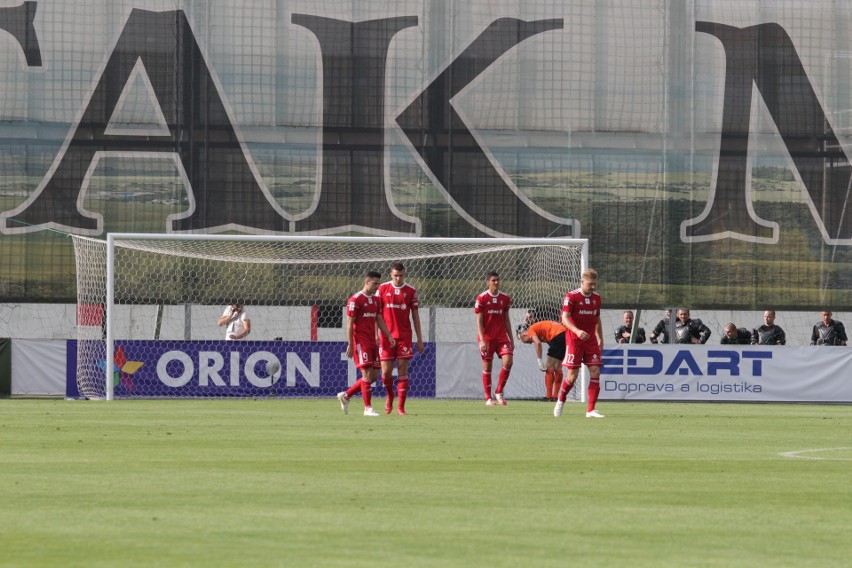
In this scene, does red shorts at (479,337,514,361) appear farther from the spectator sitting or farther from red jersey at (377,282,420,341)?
the spectator sitting

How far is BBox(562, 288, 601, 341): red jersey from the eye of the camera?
18.5m

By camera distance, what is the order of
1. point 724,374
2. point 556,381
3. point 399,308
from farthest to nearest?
point 724,374 < point 556,381 < point 399,308

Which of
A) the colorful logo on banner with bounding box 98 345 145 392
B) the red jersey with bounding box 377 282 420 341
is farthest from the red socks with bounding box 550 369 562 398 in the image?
the colorful logo on banner with bounding box 98 345 145 392

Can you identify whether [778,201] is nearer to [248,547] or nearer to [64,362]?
[64,362]

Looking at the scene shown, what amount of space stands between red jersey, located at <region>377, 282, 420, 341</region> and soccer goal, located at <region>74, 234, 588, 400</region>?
5.61 m

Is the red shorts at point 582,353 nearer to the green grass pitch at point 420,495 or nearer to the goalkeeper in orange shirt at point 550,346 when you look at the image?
the green grass pitch at point 420,495

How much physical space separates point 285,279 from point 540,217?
493 centimetres

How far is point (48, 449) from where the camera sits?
39.6ft

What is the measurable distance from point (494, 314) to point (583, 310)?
3.40 metres

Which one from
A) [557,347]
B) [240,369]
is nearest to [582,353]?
[557,347]

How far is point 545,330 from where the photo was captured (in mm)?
24672

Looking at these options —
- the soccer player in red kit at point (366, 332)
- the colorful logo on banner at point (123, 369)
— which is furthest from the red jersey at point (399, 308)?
the colorful logo on banner at point (123, 369)

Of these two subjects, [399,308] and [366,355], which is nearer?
[366,355]

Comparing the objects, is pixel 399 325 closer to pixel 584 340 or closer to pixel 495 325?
pixel 584 340
